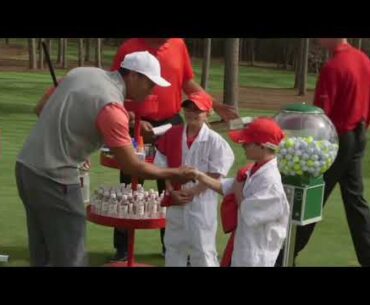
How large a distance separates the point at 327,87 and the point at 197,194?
143 cm

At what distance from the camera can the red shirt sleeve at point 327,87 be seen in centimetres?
620

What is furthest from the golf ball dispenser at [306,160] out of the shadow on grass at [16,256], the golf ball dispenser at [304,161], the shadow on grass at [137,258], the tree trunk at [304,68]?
the tree trunk at [304,68]

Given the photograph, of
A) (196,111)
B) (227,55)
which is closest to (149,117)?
(196,111)

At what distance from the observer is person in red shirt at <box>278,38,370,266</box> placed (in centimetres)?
622

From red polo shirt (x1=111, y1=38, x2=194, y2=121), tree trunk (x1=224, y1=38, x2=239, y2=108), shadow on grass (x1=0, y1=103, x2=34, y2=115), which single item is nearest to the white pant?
red polo shirt (x1=111, y1=38, x2=194, y2=121)

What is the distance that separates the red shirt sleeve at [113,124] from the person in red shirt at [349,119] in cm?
222

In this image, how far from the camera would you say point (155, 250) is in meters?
7.08

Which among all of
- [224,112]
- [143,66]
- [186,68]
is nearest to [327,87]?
[224,112]

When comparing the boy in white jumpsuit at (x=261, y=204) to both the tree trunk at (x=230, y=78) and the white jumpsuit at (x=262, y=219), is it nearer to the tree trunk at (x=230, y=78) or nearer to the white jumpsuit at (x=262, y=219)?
the white jumpsuit at (x=262, y=219)

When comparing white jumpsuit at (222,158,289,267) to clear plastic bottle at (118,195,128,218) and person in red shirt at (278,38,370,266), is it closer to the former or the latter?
clear plastic bottle at (118,195,128,218)

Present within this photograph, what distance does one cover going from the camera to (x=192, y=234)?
5707 mm

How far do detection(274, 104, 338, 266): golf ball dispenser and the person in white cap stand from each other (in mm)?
1017

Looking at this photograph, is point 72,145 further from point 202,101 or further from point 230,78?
point 230,78

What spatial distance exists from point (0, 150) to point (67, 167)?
690 centimetres
